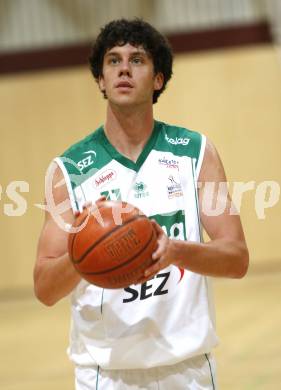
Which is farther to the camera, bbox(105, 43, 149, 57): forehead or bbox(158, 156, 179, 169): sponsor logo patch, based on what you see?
bbox(105, 43, 149, 57): forehead

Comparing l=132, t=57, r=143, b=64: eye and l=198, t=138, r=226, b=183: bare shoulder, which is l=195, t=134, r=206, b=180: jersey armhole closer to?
l=198, t=138, r=226, b=183: bare shoulder

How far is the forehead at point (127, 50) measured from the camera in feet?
12.4

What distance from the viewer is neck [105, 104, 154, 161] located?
12.3ft

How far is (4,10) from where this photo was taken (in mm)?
11758

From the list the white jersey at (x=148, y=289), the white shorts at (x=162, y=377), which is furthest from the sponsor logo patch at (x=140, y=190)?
the white shorts at (x=162, y=377)

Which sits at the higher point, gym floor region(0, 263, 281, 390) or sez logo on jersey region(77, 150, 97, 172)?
sez logo on jersey region(77, 150, 97, 172)

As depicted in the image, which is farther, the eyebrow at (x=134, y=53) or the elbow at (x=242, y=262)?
the eyebrow at (x=134, y=53)

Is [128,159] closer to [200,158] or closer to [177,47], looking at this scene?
[200,158]

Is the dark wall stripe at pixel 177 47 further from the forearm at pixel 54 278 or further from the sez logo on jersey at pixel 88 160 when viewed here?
the forearm at pixel 54 278

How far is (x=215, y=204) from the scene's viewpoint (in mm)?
3604

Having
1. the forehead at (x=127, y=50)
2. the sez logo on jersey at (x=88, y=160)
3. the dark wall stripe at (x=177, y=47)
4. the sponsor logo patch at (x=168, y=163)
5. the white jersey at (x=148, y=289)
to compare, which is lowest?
the dark wall stripe at (x=177, y=47)

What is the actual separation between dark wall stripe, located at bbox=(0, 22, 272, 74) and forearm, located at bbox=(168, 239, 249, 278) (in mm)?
8528

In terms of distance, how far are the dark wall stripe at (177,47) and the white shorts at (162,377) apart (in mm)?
8600

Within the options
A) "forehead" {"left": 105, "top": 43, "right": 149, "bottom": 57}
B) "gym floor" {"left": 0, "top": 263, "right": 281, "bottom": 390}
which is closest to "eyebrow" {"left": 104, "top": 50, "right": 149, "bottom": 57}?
"forehead" {"left": 105, "top": 43, "right": 149, "bottom": 57}
